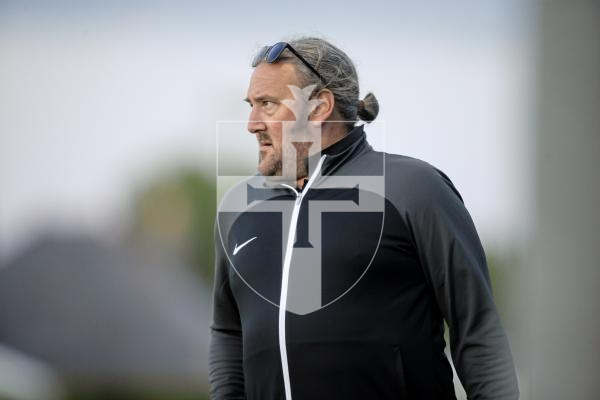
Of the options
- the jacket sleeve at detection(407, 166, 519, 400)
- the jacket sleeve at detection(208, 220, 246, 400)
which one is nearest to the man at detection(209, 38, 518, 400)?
the jacket sleeve at detection(407, 166, 519, 400)

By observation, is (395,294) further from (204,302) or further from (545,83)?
(204,302)

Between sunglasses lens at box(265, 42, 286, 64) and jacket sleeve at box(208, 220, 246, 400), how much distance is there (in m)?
0.50

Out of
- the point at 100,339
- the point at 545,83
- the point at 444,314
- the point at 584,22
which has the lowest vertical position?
the point at 100,339

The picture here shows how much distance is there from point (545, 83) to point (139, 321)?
7.31 metres

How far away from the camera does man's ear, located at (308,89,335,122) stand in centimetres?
234

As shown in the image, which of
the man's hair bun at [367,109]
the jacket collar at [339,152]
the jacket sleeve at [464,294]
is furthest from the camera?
the man's hair bun at [367,109]

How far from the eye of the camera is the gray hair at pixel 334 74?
2.36 meters

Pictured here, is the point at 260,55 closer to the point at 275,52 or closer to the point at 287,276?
the point at 275,52

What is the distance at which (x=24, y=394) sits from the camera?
6.93 meters

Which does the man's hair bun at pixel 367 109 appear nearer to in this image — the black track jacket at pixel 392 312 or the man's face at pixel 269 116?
the man's face at pixel 269 116

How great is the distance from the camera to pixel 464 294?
1.99 meters

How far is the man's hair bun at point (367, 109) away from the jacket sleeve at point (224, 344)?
523 mm

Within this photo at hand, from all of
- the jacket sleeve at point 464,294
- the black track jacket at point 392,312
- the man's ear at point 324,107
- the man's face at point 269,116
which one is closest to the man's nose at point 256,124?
the man's face at point 269,116

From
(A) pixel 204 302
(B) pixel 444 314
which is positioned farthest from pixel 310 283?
(A) pixel 204 302
